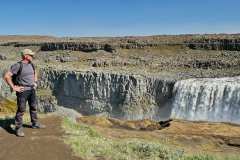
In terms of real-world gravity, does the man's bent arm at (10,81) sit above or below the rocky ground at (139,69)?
above

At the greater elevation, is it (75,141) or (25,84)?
(25,84)

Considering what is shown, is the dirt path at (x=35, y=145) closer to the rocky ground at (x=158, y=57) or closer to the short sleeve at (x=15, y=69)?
the short sleeve at (x=15, y=69)

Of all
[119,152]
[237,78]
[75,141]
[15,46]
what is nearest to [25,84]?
[75,141]

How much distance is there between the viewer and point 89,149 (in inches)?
422

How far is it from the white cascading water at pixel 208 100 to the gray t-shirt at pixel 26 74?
22.5 metres

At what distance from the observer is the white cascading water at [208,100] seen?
112 feet

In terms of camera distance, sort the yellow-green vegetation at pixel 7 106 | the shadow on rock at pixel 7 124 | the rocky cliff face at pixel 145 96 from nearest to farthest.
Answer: the shadow on rock at pixel 7 124 < the yellow-green vegetation at pixel 7 106 < the rocky cliff face at pixel 145 96

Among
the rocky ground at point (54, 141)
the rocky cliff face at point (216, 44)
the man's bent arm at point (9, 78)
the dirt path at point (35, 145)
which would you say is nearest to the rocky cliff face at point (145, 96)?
the rocky cliff face at point (216, 44)

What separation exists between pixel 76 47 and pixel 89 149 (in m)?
50.5

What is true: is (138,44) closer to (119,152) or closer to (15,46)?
(15,46)

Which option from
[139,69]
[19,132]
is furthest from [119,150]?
[139,69]

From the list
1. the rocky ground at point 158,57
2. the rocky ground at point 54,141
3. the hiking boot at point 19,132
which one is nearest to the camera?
the rocky ground at point 54,141

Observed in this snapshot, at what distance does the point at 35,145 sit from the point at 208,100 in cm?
2571

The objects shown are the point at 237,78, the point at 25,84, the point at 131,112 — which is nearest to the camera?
the point at 25,84
